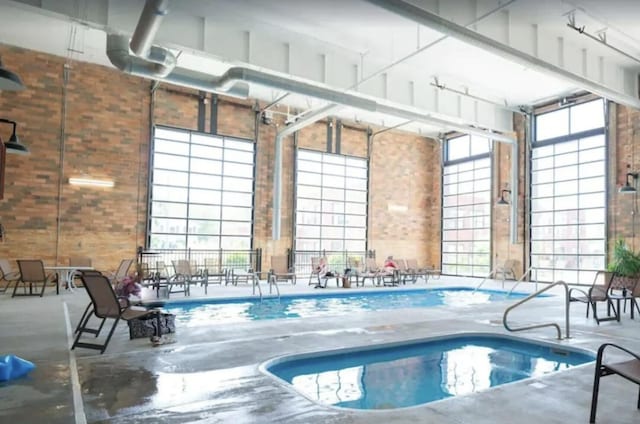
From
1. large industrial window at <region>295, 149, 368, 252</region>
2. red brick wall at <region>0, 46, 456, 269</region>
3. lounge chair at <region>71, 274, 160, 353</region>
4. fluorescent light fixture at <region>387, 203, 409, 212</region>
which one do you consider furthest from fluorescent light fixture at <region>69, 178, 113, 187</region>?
fluorescent light fixture at <region>387, 203, 409, 212</region>

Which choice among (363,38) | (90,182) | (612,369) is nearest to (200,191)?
(90,182)

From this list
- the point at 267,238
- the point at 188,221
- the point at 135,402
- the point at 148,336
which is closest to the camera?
the point at 135,402

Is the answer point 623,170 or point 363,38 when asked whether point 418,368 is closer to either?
point 363,38

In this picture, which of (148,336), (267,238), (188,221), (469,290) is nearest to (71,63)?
(188,221)

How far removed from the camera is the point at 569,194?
12656 millimetres

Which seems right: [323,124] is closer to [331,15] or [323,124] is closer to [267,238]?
[267,238]

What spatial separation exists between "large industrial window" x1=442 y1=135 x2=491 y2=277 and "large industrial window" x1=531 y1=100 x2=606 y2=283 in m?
1.78

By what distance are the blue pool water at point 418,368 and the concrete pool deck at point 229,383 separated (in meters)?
0.17

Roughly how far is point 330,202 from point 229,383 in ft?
36.9

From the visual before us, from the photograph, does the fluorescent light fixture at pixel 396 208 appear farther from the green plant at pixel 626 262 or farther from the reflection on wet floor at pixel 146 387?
the reflection on wet floor at pixel 146 387

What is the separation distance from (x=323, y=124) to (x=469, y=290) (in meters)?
6.79

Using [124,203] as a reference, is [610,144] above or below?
above

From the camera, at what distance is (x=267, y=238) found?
43.4ft

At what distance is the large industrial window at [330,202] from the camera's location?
555 inches
